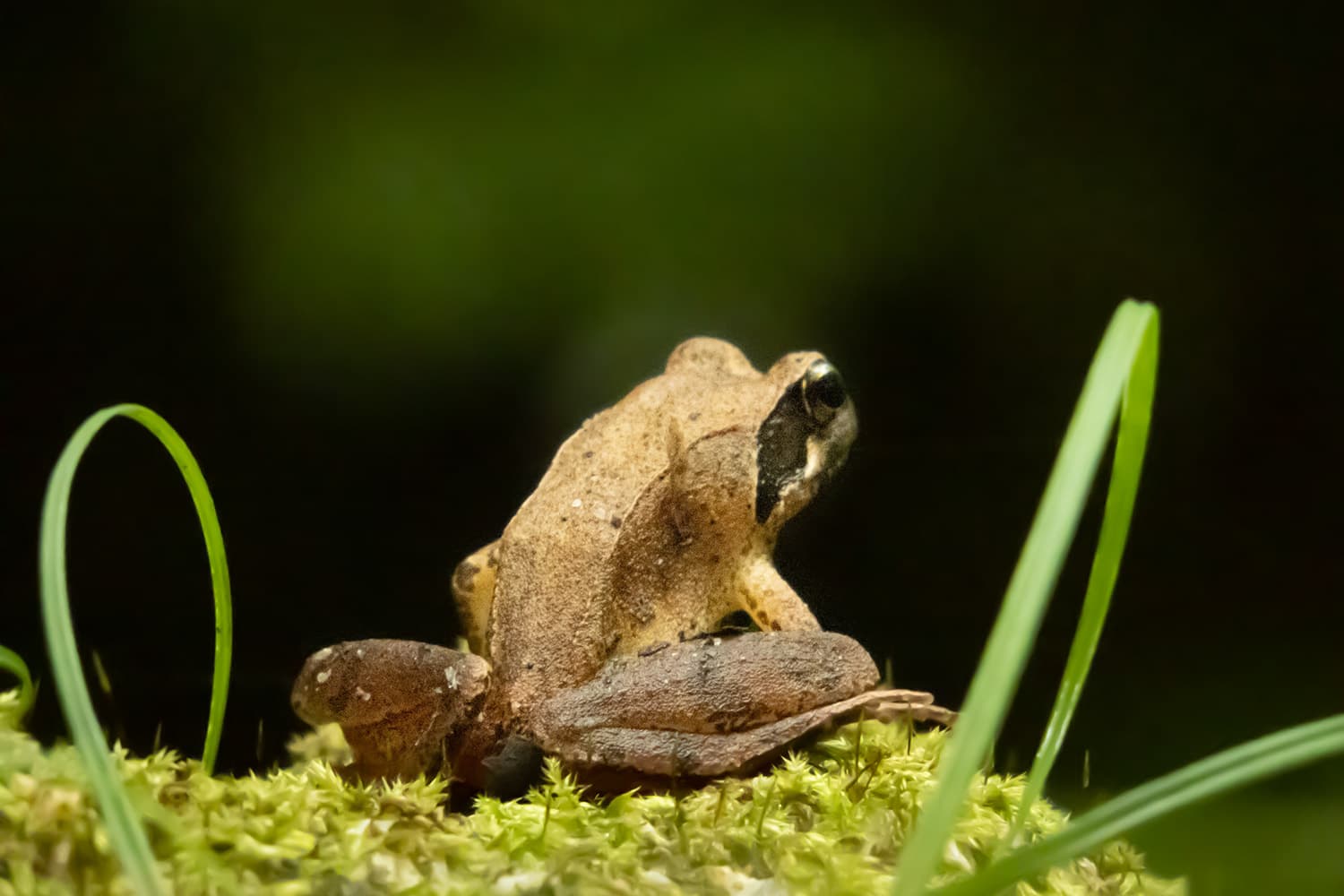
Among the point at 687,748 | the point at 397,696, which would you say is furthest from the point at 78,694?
the point at 687,748

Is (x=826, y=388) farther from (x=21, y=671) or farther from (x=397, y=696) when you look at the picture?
(x=21, y=671)

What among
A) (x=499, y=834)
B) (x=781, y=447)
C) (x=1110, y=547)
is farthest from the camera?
(x=781, y=447)

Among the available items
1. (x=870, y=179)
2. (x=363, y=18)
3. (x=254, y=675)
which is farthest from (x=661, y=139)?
(x=254, y=675)

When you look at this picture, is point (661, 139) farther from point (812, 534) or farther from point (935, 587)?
point (935, 587)

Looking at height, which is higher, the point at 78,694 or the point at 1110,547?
the point at 1110,547

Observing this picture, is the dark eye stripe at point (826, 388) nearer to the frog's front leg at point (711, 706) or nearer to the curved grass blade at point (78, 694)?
the frog's front leg at point (711, 706)
